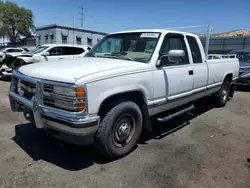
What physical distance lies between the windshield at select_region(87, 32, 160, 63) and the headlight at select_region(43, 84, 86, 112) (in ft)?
4.31

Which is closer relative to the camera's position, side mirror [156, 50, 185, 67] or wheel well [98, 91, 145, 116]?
wheel well [98, 91, 145, 116]

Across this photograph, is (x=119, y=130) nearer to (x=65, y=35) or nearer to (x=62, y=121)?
(x=62, y=121)

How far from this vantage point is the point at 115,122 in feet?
10.4

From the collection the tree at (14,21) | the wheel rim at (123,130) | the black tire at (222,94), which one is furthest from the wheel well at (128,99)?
the tree at (14,21)

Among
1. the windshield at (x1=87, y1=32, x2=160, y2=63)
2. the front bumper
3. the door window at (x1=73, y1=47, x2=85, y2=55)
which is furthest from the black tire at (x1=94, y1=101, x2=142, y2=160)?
the door window at (x1=73, y1=47, x2=85, y2=55)

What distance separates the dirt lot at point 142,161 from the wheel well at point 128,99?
613 millimetres

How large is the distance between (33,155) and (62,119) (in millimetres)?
1099

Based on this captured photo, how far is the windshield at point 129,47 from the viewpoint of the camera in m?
3.80

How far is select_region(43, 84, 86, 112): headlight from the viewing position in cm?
266

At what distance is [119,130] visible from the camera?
11.0 ft

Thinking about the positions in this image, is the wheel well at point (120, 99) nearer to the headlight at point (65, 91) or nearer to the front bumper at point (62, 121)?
the front bumper at point (62, 121)

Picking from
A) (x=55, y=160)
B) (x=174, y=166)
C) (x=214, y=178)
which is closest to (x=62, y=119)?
(x=55, y=160)

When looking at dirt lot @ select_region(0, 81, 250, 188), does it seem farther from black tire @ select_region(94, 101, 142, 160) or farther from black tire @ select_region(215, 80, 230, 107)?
black tire @ select_region(215, 80, 230, 107)

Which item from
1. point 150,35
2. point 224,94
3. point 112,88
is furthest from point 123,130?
point 224,94
